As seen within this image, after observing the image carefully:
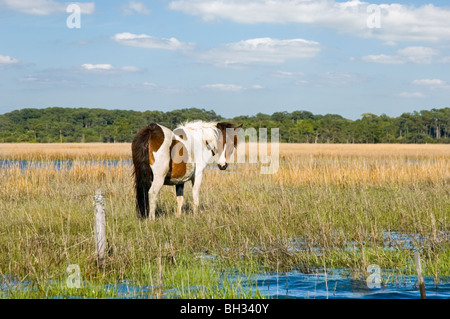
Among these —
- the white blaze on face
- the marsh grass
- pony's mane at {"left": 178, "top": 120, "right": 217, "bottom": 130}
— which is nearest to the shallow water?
the marsh grass

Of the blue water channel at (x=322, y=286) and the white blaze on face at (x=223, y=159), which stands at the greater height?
the white blaze on face at (x=223, y=159)

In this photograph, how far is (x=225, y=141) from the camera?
953 cm

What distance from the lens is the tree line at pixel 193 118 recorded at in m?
69.1

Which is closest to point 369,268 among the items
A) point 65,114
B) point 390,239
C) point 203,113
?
point 390,239

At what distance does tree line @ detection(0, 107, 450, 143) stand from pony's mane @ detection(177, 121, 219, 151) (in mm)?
50967

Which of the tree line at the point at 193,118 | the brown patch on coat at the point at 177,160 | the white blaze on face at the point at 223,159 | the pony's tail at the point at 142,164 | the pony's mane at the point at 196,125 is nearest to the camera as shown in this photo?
the pony's tail at the point at 142,164

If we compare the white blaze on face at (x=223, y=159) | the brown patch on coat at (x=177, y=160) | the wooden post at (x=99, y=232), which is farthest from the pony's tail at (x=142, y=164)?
the wooden post at (x=99, y=232)

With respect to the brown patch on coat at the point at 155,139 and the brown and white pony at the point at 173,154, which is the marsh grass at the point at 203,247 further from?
the brown patch on coat at the point at 155,139

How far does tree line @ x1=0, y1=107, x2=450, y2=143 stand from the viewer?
6906 cm

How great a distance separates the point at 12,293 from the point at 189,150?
486 cm

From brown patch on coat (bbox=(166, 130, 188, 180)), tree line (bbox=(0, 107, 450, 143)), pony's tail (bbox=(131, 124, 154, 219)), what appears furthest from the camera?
tree line (bbox=(0, 107, 450, 143))

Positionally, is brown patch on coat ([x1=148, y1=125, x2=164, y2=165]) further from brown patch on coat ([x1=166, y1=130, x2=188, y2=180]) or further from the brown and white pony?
brown patch on coat ([x1=166, y1=130, x2=188, y2=180])
